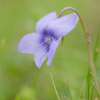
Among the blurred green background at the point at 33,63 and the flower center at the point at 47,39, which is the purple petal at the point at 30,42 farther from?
the blurred green background at the point at 33,63

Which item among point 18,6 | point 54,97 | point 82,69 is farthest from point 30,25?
point 18,6

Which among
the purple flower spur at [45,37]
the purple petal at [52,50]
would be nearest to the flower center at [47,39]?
the purple flower spur at [45,37]

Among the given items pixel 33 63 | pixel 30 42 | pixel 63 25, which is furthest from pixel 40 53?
pixel 33 63

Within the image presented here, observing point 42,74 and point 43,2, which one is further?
point 43,2

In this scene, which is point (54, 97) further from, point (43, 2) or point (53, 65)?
point (43, 2)

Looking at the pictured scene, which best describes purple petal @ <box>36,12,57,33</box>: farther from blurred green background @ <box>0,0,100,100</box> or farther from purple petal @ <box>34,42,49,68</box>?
blurred green background @ <box>0,0,100,100</box>

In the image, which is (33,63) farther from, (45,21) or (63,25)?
(63,25)

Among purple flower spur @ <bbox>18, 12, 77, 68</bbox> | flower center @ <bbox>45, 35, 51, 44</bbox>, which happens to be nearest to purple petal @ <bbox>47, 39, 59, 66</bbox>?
purple flower spur @ <bbox>18, 12, 77, 68</bbox>
